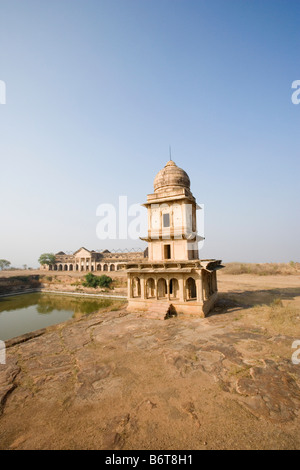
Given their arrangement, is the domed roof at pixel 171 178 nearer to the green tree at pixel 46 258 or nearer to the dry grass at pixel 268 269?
the dry grass at pixel 268 269

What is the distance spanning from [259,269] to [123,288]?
92.5 ft

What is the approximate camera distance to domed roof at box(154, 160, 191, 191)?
58.2 ft

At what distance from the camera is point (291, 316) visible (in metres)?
12.9

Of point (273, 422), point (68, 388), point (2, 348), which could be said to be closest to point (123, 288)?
point (2, 348)

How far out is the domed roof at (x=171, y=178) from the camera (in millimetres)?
17750

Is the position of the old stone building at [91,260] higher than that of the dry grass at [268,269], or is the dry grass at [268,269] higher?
the old stone building at [91,260]

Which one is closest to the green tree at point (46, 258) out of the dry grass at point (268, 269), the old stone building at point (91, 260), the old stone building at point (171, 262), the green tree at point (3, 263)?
the old stone building at point (91, 260)

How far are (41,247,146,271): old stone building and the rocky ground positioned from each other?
4504cm

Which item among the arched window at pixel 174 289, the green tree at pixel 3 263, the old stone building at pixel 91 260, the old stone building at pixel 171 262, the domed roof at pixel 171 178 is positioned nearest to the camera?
the old stone building at pixel 171 262

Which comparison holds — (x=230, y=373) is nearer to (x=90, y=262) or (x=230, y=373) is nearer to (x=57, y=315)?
(x=57, y=315)

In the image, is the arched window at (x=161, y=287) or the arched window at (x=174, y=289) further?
the arched window at (x=161, y=287)

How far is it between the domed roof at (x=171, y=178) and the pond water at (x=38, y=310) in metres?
14.8

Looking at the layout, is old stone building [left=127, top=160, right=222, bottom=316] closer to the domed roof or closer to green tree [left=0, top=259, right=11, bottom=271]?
the domed roof
